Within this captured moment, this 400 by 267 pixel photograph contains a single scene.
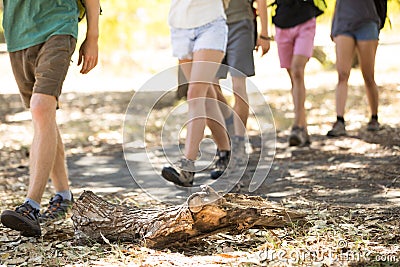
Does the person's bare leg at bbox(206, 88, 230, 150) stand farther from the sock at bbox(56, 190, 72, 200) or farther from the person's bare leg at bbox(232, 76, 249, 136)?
the sock at bbox(56, 190, 72, 200)

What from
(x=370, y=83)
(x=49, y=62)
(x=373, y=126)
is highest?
(x=49, y=62)

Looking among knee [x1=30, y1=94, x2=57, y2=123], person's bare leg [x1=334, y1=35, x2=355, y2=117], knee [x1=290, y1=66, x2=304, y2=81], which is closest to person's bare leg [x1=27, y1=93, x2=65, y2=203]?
knee [x1=30, y1=94, x2=57, y2=123]

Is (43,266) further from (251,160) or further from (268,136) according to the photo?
(268,136)

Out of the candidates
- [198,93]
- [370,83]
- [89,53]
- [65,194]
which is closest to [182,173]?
[198,93]

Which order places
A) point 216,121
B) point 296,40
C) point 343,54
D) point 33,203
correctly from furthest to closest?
1. point 343,54
2. point 296,40
3. point 216,121
4. point 33,203

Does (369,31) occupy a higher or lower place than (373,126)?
higher

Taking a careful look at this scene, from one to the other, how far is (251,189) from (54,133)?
5.81ft

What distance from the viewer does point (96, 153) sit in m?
8.81

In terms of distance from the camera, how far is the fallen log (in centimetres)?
422

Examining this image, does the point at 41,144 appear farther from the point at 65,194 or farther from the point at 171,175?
the point at 171,175

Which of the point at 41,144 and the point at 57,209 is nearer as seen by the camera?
the point at 41,144

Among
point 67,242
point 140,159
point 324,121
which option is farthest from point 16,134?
point 67,242

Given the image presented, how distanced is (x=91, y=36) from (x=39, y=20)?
13.1 inches

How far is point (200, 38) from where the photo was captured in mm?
6031
